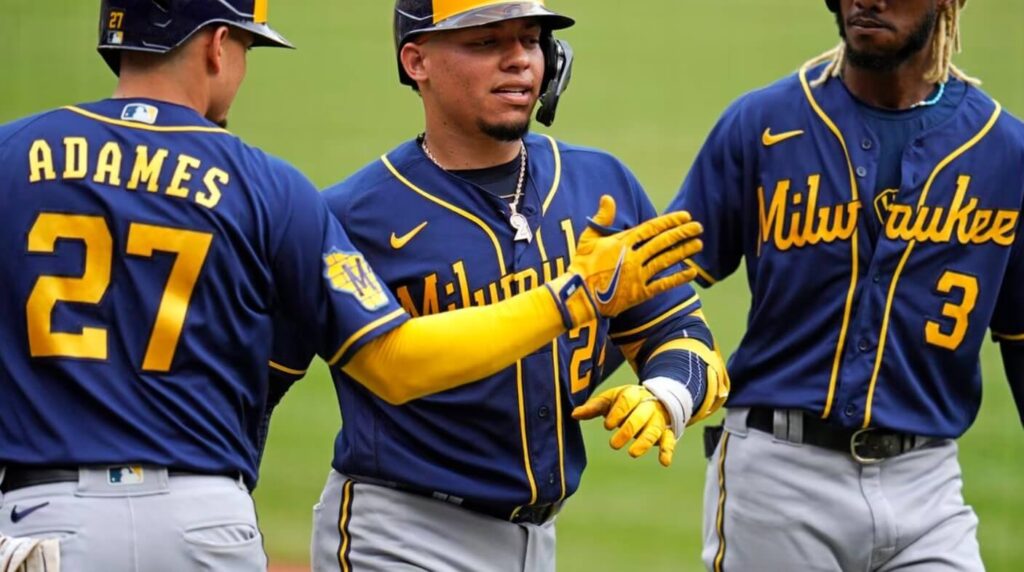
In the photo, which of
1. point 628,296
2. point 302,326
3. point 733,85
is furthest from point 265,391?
point 733,85

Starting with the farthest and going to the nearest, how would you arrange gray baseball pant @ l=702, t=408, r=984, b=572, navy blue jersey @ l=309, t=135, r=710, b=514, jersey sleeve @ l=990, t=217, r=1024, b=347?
jersey sleeve @ l=990, t=217, r=1024, b=347 < gray baseball pant @ l=702, t=408, r=984, b=572 < navy blue jersey @ l=309, t=135, r=710, b=514

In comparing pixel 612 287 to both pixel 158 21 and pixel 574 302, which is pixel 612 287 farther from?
pixel 158 21

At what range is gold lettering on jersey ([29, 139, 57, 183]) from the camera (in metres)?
3.29

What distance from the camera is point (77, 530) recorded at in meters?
3.25

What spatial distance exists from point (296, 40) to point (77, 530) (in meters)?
9.24

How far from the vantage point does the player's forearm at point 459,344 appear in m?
3.43

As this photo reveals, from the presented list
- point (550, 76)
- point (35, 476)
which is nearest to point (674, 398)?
point (550, 76)

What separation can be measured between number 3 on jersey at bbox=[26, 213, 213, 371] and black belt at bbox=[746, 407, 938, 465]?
1706mm

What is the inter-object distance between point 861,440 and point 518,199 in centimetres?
105

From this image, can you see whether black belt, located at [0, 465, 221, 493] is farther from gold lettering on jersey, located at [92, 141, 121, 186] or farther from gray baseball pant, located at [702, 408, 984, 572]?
gray baseball pant, located at [702, 408, 984, 572]

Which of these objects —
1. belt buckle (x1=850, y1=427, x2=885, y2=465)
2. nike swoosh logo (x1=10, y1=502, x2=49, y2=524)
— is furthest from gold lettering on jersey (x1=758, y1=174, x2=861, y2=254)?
nike swoosh logo (x1=10, y1=502, x2=49, y2=524)

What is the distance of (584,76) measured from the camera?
11906 mm

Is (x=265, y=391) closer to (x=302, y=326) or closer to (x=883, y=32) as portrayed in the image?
(x=302, y=326)

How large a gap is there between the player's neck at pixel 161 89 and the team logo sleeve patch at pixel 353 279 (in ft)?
1.35
